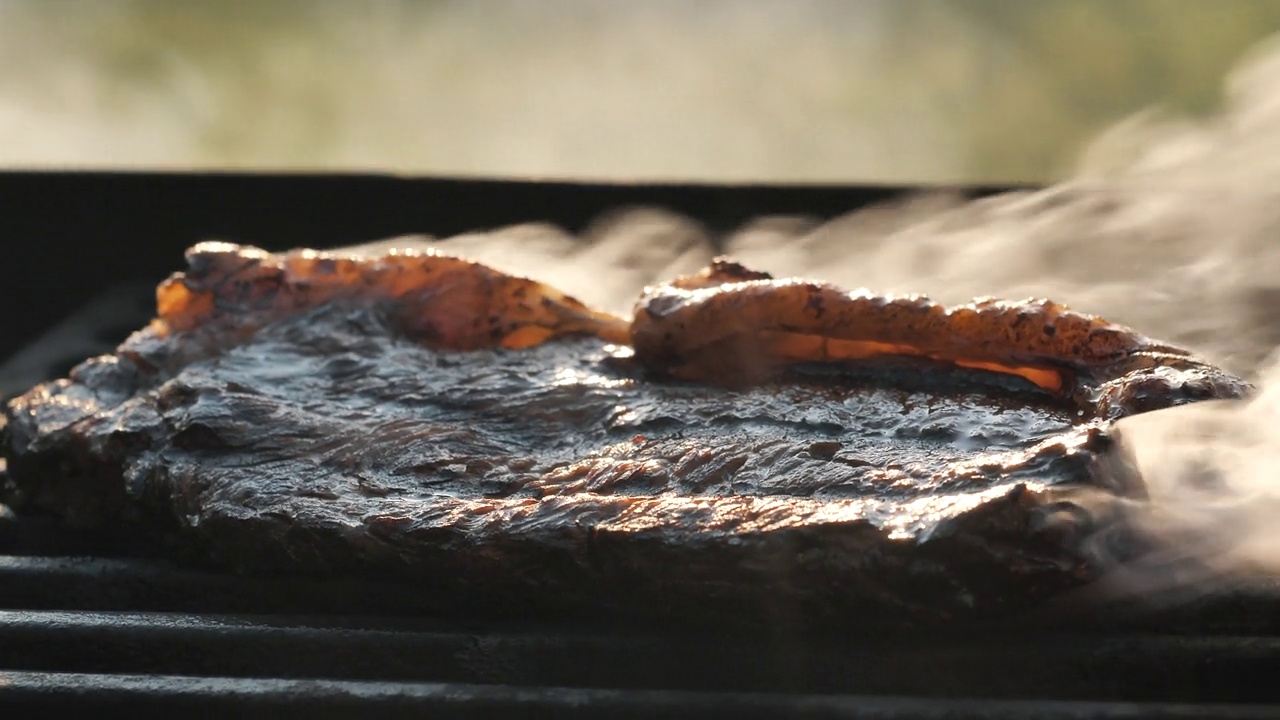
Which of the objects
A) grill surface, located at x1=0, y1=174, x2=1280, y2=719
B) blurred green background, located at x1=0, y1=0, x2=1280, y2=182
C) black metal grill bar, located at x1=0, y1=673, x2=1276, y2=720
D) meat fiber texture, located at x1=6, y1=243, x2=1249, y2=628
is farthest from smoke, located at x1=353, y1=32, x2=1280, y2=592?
blurred green background, located at x1=0, y1=0, x2=1280, y2=182

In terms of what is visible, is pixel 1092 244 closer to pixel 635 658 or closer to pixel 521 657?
pixel 635 658

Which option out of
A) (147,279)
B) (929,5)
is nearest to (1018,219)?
(147,279)

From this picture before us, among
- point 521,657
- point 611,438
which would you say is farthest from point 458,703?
point 611,438

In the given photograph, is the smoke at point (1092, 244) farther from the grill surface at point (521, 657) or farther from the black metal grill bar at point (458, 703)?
the black metal grill bar at point (458, 703)

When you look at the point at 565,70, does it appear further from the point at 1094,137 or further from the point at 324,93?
the point at 1094,137

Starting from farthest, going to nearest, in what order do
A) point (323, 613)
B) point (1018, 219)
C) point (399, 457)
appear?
point (1018, 219)
point (399, 457)
point (323, 613)

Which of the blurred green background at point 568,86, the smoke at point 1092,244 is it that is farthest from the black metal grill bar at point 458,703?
the blurred green background at point 568,86
